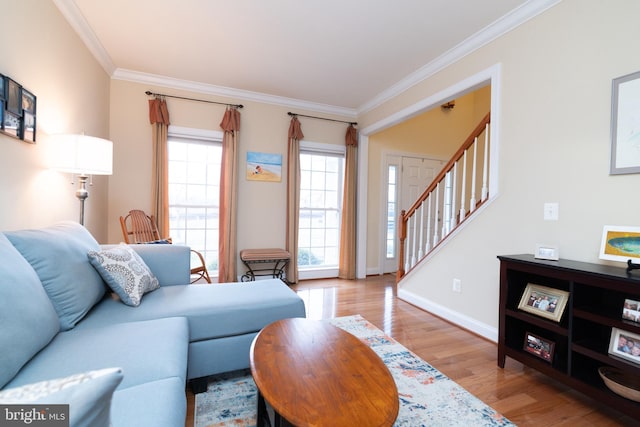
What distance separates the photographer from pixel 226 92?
153 inches

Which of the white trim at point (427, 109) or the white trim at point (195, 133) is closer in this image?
the white trim at point (427, 109)

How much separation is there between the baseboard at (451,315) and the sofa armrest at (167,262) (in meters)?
2.46

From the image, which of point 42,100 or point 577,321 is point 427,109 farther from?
point 42,100

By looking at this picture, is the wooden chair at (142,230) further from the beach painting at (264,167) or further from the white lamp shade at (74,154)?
the beach painting at (264,167)

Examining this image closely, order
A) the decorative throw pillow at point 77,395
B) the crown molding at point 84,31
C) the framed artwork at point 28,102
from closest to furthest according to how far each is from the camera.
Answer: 1. the decorative throw pillow at point 77,395
2. the framed artwork at point 28,102
3. the crown molding at point 84,31

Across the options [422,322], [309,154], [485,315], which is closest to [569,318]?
[485,315]

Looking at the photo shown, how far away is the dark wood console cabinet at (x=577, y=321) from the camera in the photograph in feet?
4.72

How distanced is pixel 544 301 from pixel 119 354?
7.76 feet

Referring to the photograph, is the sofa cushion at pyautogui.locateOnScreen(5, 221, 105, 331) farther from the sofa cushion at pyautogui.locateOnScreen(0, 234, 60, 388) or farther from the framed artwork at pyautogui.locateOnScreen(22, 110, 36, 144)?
the framed artwork at pyautogui.locateOnScreen(22, 110, 36, 144)

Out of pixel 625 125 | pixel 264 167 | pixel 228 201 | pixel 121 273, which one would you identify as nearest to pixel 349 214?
pixel 264 167

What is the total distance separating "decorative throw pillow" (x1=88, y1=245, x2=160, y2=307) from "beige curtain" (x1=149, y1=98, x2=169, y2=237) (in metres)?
1.87

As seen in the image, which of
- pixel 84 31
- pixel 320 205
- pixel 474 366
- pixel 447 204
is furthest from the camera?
pixel 320 205

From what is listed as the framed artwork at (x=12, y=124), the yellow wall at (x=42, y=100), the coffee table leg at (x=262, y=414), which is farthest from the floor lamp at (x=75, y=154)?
the coffee table leg at (x=262, y=414)

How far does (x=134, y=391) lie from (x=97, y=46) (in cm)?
341
